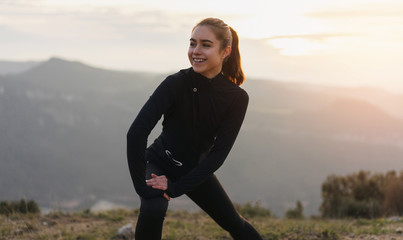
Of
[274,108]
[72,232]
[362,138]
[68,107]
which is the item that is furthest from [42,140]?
[72,232]

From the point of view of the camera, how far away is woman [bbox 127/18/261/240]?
2383 mm

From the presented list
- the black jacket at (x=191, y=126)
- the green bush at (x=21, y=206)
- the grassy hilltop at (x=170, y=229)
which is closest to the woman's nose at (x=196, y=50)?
the black jacket at (x=191, y=126)

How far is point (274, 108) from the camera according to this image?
133875mm

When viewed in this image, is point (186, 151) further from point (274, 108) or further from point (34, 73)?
point (34, 73)

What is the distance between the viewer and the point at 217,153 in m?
2.60

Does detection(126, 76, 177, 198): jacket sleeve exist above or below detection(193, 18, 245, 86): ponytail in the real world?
below

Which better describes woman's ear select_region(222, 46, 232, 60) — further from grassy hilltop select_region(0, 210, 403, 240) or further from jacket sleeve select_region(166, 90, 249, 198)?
grassy hilltop select_region(0, 210, 403, 240)

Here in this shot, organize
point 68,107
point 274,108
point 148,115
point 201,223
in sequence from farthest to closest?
point 274,108, point 68,107, point 201,223, point 148,115

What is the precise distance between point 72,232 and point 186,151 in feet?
12.1

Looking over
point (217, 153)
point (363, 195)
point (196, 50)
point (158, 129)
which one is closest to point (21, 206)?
point (217, 153)

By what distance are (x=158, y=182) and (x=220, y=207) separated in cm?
58

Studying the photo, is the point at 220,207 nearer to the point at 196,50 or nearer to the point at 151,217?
the point at 151,217

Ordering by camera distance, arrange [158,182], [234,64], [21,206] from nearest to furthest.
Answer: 1. [158,182]
2. [234,64]
3. [21,206]

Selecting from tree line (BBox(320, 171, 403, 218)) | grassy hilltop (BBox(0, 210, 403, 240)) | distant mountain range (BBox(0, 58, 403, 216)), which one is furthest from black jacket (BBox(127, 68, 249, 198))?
distant mountain range (BBox(0, 58, 403, 216))
